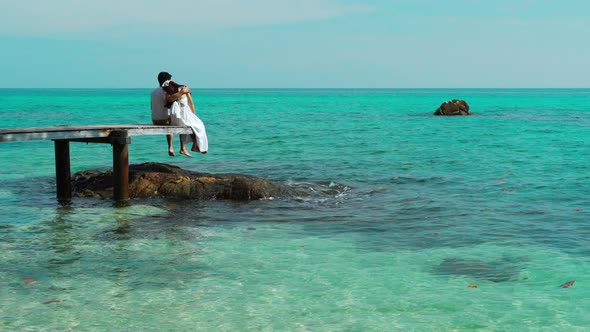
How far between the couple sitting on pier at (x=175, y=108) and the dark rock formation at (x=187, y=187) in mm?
720

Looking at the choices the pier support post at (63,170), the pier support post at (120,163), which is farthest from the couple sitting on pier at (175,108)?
the pier support post at (63,170)

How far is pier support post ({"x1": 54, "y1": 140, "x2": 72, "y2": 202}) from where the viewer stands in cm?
1402

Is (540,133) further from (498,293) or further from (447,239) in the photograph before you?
(498,293)

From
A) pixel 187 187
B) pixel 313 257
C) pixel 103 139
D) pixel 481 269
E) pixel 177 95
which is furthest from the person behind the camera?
pixel 187 187

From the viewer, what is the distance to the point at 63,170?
557 inches

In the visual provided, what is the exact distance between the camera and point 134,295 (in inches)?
324

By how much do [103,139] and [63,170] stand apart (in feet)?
4.26

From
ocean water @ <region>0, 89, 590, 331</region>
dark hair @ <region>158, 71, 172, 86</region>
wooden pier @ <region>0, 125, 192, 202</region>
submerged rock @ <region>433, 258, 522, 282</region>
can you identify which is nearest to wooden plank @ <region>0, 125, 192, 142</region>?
wooden pier @ <region>0, 125, 192, 202</region>

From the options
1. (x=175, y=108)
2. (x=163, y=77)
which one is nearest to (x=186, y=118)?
(x=175, y=108)

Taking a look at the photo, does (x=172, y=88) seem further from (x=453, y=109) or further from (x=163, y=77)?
(x=453, y=109)

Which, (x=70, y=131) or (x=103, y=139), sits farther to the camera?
(x=103, y=139)

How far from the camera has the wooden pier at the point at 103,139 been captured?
1230cm

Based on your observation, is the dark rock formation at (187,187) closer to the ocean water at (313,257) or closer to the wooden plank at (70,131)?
the ocean water at (313,257)

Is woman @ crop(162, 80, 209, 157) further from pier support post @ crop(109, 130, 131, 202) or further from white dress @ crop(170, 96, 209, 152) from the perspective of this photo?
pier support post @ crop(109, 130, 131, 202)
